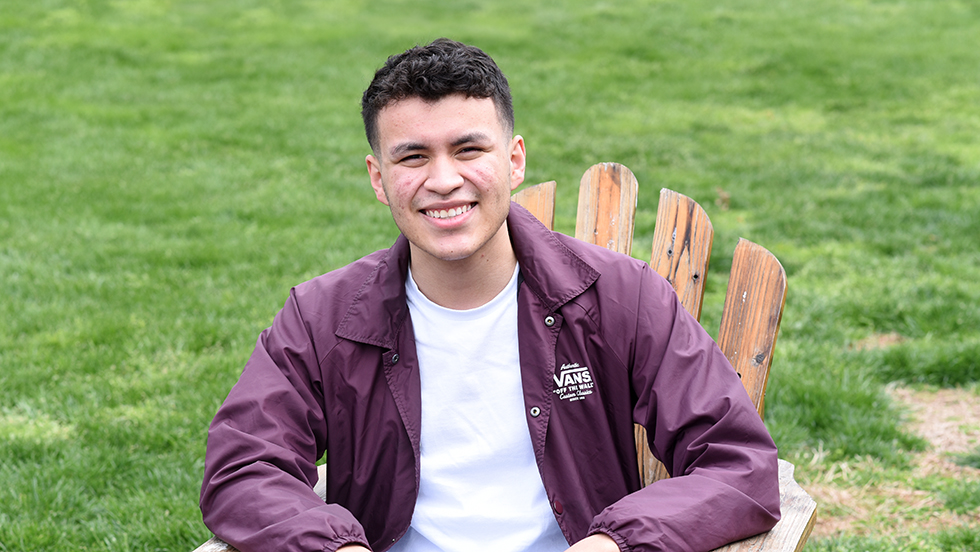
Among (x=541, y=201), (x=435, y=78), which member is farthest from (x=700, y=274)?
(x=435, y=78)

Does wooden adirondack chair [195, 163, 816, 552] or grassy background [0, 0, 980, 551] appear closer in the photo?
wooden adirondack chair [195, 163, 816, 552]

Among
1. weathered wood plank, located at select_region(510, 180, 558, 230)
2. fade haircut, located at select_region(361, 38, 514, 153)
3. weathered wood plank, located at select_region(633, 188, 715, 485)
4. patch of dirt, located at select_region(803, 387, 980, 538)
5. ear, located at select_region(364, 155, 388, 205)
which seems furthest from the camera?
patch of dirt, located at select_region(803, 387, 980, 538)

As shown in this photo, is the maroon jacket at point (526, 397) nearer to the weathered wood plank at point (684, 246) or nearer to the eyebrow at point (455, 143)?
the eyebrow at point (455, 143)

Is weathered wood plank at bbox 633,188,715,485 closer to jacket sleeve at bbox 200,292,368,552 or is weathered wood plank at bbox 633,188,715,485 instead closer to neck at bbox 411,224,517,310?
neck at bbox 411,224,517,310

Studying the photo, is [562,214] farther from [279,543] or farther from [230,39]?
[230,39]

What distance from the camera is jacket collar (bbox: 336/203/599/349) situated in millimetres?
2512

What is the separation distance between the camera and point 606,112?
11328 mm

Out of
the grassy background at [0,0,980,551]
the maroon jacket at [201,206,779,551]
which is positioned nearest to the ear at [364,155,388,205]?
the maroon jacket at [201,206,779,551]

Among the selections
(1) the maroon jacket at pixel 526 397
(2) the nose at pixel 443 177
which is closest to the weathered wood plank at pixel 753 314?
(1) the maroon jacket at pixel 526 397

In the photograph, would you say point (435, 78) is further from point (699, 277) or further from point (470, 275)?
point (699, 277)

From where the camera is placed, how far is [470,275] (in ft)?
8.51

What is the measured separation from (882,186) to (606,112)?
389 centimetres

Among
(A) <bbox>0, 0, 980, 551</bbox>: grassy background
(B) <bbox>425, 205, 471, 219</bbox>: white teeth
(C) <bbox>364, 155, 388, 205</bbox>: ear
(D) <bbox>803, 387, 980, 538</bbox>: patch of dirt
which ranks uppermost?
(C) <bbox>364, 155, 388, 205</bbox>: ear

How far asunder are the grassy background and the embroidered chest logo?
1716 mm
